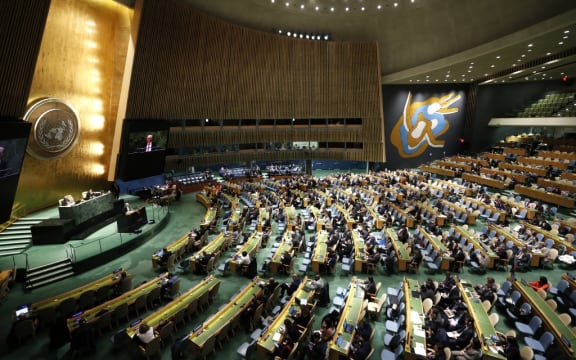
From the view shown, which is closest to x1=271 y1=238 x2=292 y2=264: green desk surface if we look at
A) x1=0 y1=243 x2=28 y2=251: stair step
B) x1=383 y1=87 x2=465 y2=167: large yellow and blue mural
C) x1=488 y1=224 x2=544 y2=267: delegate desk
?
x1=488 y1=224 x2=544 y2=267: delegate desk

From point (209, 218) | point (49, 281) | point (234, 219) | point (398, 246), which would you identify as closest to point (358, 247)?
point (398, 246)

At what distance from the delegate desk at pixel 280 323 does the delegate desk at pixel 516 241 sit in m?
7.96

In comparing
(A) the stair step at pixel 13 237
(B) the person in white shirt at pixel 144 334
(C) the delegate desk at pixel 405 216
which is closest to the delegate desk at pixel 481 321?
(C) the delegate desk at pixel 405 216

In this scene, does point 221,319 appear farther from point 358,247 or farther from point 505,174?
point 505,174

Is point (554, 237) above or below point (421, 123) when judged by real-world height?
below

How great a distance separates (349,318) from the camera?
7203 millimetres

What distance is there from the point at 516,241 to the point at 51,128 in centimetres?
1960

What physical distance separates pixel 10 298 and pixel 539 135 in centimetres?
3636

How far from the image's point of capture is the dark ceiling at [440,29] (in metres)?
14.8

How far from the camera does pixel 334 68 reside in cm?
2547

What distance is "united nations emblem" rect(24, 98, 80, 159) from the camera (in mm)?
13281

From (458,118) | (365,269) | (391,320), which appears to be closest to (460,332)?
(391,320)

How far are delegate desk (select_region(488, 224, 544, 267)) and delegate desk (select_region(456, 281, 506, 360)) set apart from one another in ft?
13.2

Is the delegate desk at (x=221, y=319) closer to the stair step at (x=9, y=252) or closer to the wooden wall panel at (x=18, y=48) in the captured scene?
the stair step at (x=9, y=252)
